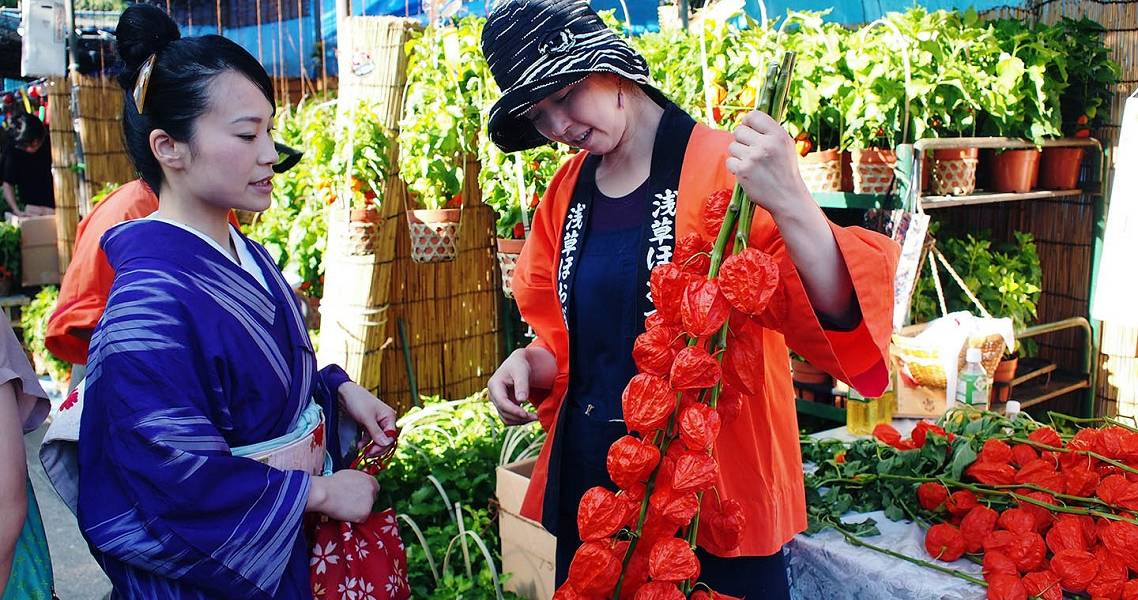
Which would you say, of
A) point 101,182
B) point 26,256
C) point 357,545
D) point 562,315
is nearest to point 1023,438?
point 562,315

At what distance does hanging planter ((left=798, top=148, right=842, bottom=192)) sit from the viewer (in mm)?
3592

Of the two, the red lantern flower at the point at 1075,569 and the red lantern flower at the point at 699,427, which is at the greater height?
the red lantern flower at the point at 699,427

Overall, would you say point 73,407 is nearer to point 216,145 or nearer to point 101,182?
point 216,145

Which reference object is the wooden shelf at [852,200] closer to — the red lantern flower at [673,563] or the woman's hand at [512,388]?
the woman's hand at [512,388]

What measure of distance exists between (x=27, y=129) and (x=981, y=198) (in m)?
7.75

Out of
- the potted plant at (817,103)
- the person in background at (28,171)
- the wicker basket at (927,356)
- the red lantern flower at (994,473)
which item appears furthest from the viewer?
the person in background at (28,171)


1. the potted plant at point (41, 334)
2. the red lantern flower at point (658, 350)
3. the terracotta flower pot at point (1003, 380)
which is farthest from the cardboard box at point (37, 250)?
the red lantern flower at point (658, 350)

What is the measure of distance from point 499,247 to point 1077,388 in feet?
8.81

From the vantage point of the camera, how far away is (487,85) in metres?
3.96

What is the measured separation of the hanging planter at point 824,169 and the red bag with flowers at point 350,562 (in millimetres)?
2522

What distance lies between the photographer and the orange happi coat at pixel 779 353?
1.43 meters

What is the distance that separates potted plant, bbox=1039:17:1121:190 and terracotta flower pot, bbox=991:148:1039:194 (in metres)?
0.19

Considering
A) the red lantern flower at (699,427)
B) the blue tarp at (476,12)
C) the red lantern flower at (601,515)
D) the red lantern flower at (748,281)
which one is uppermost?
the blue tarp at (476,12)

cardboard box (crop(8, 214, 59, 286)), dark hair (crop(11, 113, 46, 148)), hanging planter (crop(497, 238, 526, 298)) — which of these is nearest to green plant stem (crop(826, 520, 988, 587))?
hanging planter (crop(497, 238, 526, 298))
